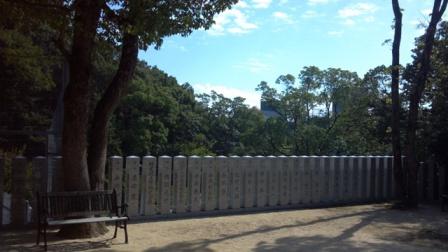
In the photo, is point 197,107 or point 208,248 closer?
point 208,248

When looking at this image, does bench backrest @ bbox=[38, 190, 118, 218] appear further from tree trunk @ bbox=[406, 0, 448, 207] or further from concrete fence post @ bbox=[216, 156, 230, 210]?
tree trunk @ bbox=[406, 0, 448, 207]

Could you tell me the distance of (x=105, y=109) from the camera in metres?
10.6

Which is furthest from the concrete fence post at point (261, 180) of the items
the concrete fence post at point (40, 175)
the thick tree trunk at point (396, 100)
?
the concrete fence post at point (40, 175)

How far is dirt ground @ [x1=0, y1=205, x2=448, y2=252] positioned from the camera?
968 cm

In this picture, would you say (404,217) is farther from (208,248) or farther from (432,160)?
(208,248)

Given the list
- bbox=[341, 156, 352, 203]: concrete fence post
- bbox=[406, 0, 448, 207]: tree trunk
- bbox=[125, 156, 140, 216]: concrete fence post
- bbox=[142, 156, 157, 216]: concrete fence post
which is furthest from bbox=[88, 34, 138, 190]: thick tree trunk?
bbox=[406, 0, 448, 207]: tree trunk

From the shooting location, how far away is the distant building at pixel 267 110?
4156 centimetres

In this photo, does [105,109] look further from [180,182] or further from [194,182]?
[194,182]

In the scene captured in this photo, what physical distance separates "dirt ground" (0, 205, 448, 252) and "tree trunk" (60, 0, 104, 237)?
88cm

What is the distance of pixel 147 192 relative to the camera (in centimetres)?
1255

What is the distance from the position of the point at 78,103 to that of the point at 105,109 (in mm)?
844

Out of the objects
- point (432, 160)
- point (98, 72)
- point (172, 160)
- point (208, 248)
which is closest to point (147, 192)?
point (172, 160)

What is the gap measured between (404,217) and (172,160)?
5.86 metres

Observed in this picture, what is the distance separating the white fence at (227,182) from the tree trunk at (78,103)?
1613 millimetres
